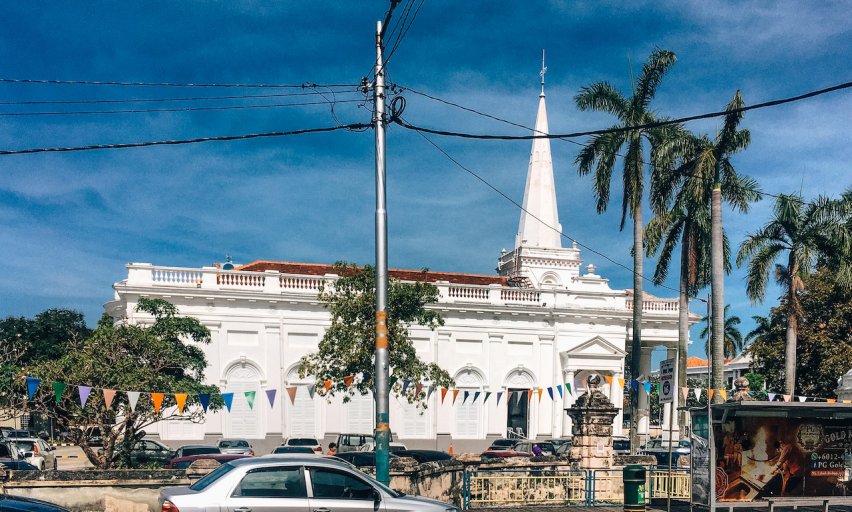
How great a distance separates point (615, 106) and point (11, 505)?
29.0 m

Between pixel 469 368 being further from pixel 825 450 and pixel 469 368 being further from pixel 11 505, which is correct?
pixel 11 505

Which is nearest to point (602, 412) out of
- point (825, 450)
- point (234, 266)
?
point (825, 450)

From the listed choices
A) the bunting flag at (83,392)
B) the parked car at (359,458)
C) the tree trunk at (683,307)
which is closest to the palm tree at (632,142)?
the tree trunk at (683,307)

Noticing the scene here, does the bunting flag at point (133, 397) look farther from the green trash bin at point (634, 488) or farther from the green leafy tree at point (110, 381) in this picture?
the green trash bin at point (634, 488)

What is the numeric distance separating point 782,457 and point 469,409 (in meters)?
31.6

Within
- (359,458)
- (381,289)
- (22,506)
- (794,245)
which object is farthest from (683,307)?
(22,506)

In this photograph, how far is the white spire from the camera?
174 ft

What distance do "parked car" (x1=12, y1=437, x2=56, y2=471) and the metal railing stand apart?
17.2 meters

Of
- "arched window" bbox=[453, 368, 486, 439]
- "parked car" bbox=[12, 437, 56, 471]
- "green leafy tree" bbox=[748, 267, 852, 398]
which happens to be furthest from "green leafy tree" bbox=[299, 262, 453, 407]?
"green leafy tree" bbox=[748, 267, 852, 398]

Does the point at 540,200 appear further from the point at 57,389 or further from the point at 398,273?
the point at 57,389

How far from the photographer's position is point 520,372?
159 ft

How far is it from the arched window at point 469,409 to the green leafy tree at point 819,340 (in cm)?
1523

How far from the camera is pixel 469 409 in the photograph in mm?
47500

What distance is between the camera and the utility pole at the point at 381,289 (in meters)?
15.6
